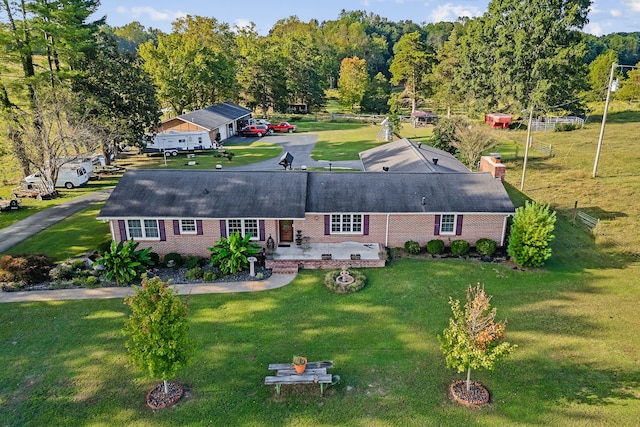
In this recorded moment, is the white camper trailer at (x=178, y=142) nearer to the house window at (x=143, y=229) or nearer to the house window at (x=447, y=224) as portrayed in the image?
the house window at (x=143, y=229)

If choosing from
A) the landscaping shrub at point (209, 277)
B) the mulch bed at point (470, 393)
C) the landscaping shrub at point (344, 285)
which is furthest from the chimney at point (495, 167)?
the landscaping shrub at point (209, 277)

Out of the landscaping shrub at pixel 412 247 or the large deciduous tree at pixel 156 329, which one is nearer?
the large deciduous tree at pixel 156 329

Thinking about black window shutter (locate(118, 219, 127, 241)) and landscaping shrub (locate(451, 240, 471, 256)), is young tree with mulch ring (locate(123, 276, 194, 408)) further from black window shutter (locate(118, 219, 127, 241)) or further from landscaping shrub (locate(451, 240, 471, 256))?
landscaping shrub (locate(451, 240, 471, 256))

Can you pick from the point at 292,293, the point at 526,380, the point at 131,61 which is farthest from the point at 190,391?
the point at 131,61

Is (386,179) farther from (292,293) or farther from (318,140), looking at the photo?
(318,140)

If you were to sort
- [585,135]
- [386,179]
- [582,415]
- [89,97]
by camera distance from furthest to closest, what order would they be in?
[585,135] < [89,97] < [386,179] < [582,415]

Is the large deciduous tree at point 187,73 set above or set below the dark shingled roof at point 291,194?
above
